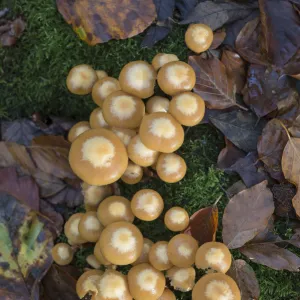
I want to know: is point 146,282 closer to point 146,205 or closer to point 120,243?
point 120,243

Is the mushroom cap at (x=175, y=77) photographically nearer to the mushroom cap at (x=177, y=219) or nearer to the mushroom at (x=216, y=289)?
the mushroom cap at (x=177, y=219)

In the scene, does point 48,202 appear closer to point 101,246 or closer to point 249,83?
point 101,246

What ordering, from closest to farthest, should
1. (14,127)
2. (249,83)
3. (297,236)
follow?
(297,236) < (249,83) < (14,127)

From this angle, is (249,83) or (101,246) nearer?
(101,246)

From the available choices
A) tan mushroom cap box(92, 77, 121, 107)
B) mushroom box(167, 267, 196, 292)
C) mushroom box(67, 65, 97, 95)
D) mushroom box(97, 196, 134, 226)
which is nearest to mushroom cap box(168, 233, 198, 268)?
mushroom box(167, 267, 196, 292)

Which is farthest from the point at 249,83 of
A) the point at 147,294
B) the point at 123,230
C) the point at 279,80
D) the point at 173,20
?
the point at 147,294

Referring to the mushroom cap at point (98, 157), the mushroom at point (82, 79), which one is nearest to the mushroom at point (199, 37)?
the mushroom at point (82, 79)
